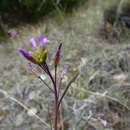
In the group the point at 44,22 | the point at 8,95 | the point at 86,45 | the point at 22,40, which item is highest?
the point at 44,22

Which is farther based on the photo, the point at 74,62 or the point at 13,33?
the point at 13,33

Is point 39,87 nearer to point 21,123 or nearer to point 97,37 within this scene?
point 21,123

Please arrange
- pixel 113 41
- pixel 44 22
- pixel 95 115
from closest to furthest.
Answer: pixel 95 115
pixel 113 41
pixel 44 22

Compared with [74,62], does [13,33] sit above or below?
above

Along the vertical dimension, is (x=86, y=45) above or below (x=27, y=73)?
above

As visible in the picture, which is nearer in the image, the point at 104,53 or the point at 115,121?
the point at 115,121

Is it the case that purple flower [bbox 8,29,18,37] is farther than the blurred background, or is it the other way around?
purple flower [bbox 8,29,18,37]

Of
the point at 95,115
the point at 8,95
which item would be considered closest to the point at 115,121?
the point at 95,115

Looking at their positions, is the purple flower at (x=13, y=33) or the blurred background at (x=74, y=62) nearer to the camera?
the blurred background at (x=74, y=62)

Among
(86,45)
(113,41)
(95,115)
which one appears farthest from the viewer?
(113,41)
